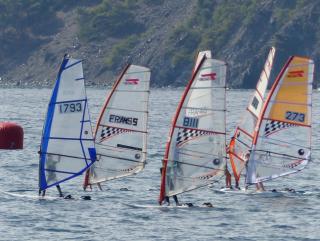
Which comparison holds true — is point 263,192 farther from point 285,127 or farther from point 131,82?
point 131,82

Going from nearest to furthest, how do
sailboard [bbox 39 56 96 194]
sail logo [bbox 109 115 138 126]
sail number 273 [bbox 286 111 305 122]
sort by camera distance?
sailboard [bbox 39 56 96 194], sail number 273 [bbox 286 111 305 122], sail logo [bbox 109 115 138 126]

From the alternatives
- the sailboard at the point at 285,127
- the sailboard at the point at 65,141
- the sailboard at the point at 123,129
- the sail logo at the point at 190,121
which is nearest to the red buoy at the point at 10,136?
the sailboard at the point at 123,129

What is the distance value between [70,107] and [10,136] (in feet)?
39.9

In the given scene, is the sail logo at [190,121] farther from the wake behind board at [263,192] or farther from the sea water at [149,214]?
the wake behind board at [263,192]

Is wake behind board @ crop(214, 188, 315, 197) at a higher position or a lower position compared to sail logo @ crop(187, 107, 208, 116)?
lower

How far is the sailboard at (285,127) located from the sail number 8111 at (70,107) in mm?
8040

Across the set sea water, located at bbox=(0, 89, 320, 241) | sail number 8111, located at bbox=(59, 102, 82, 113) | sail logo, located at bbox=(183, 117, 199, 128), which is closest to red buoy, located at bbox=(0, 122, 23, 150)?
sea water, located at bbox=(0, 89, 320, 241)

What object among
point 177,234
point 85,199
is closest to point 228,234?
point 177,234

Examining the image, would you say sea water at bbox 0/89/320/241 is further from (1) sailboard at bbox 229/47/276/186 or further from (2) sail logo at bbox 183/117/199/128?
(2) sail logo at bbox 183/117/199/128

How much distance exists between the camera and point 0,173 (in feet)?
230

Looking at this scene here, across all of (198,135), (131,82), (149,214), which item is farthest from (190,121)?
(131,82)

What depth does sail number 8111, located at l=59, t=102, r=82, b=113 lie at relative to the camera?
5506 centimetres

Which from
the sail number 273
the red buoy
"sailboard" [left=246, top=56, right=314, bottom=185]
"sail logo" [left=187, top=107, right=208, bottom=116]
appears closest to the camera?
"sail logo" [left=187, top=107, right=208, bottom=116]

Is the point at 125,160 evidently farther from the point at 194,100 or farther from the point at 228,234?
the point at 228,234
